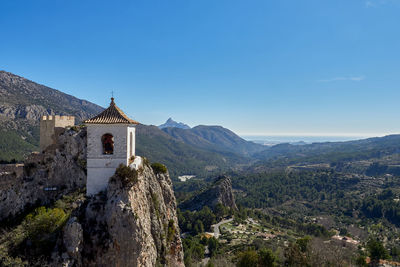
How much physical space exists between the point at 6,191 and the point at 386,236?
4351 inches

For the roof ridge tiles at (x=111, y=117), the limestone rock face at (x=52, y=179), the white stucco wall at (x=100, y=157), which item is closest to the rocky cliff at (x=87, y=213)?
the limestone rock face at (x=52, y=179)

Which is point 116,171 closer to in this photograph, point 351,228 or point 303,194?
point 351,228

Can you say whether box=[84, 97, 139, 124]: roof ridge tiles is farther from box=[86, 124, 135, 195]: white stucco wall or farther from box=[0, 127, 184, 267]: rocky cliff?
box=[0, 127, 184, 267]: rocky cliff

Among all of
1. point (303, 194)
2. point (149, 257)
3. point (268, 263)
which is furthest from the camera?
point (303, 194)

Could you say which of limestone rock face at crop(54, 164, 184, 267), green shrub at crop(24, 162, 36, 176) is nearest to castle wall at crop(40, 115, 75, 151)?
green shrub at crop(24, 162, 36, 176)

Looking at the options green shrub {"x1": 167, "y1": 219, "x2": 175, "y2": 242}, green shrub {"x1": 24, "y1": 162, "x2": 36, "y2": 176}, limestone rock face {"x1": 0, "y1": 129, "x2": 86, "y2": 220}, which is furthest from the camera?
green shrub {"x1": 167, "y1": 219, "x2": 175, "y2": 242}

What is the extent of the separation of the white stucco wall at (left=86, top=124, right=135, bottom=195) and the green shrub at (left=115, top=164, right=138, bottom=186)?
1.34 metres

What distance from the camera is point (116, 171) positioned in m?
21.9

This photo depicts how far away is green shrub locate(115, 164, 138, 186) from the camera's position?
2100 centimetres

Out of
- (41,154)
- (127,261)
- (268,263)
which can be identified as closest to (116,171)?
(127,261)

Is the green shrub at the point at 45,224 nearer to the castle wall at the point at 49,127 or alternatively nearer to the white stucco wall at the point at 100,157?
the white stucco wall at the point at 100,157

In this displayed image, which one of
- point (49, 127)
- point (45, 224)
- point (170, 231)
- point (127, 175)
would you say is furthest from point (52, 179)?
point (170, 231)

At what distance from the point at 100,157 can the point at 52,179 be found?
8120mm

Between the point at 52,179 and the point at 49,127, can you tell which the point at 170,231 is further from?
the point at 49,127
